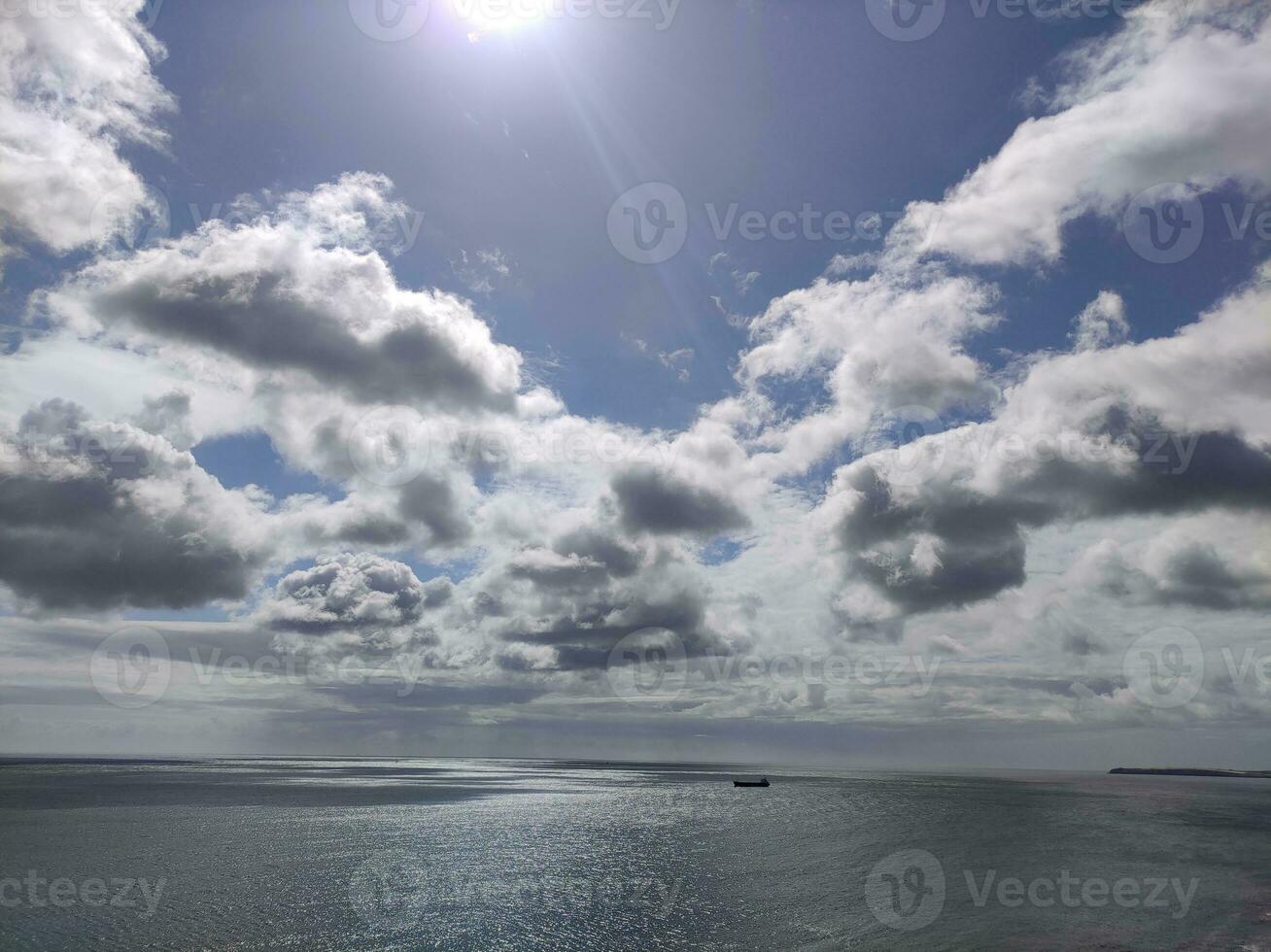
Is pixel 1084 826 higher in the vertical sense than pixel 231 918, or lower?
lower

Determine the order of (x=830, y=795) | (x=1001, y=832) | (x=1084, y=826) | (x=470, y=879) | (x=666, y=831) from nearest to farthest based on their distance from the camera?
(x=470, y=879)
(x=666, y=831)
(x=1001, y=832)
(x=1084, y=826)
(x=830, y=795)

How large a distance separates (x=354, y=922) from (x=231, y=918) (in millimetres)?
9613

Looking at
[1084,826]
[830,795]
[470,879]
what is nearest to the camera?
[470,879]

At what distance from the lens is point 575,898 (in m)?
65.0

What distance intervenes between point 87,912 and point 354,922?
70.2 ft

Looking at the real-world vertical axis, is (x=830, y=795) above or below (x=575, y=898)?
below

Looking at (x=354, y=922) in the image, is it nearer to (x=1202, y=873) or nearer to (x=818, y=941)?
(x=818, y=941)

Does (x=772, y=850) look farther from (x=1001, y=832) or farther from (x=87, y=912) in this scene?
(x=87, y=912)

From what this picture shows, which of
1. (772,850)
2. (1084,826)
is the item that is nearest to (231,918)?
(772,850)

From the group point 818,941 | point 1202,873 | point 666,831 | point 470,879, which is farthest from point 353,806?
point 1202,873

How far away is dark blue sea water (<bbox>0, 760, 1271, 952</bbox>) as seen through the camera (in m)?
53.9

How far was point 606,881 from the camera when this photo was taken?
7194cm

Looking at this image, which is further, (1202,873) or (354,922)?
(1202,873)

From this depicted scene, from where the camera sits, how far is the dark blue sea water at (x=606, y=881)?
177 ft
